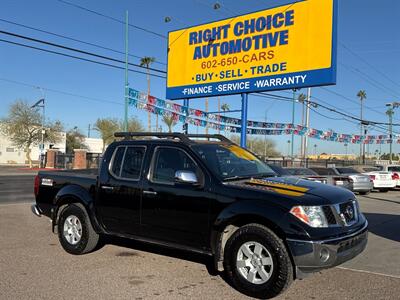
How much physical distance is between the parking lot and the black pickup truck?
371mm

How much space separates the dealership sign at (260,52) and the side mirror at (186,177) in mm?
10924

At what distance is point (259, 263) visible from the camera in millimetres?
5078

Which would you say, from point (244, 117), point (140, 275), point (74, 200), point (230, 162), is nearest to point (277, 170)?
point (230, 162)

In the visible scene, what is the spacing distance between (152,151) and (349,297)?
318 cm

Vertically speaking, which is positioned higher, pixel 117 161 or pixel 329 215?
pixel 117 161

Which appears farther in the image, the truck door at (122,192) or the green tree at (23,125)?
the green tree at (23,125)

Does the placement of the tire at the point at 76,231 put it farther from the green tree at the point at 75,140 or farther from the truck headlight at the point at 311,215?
the green tree at the point at 75,140

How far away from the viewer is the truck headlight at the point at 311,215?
4844 millimetres

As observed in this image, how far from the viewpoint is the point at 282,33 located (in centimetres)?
1634

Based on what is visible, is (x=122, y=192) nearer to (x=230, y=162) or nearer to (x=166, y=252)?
(x=166, y=252)

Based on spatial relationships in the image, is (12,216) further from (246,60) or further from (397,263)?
(246,60)

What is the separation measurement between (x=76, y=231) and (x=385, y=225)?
7.24 metres

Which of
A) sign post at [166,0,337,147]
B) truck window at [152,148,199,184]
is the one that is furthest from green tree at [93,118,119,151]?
truck window at [152,148,199,184]

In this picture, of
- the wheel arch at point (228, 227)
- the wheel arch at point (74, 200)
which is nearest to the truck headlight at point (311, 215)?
the wheel arch at point (228, 227)
